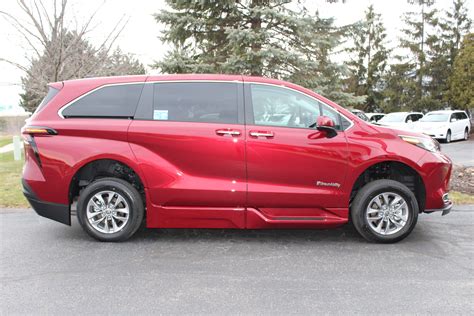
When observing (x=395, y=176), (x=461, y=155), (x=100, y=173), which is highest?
(x=100, y=173)

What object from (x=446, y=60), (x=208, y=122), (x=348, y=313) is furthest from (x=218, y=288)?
(x=446, y=60)

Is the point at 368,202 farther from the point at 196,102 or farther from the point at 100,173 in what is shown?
the point at 100,173

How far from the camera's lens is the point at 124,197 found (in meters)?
4.60

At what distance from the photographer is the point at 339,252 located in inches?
172

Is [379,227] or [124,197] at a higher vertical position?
[124,197]

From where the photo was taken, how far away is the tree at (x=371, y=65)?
36.5 meters

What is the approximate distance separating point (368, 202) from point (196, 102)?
2314mm

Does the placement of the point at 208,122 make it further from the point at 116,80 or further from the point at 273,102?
the point at 116,80

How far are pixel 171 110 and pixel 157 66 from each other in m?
6.07

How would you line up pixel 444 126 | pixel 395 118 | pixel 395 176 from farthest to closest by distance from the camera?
pixel 395 118 → pixel 444 126 → pixel 395 176

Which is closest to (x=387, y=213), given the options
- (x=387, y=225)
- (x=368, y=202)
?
(x=387, y=225)

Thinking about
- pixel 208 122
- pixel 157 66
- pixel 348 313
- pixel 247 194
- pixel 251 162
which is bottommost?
pixel 348 313

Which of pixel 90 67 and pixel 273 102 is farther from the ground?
pixel 90 67

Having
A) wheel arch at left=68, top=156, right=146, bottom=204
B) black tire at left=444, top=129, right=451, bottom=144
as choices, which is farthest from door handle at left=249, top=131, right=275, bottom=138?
black tire at left=444, top=129, right=451, bottom=144
